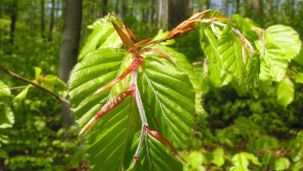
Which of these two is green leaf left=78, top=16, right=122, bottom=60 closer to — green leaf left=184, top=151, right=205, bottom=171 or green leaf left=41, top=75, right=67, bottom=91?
green leaf left=41, top=75, right=67, bottom=91

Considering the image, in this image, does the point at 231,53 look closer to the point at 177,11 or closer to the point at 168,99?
the point at 168,99

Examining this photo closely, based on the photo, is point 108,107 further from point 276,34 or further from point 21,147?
point 21,147

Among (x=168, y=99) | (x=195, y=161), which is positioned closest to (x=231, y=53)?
(x=168, y=99)

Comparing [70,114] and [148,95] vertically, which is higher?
[148,95]

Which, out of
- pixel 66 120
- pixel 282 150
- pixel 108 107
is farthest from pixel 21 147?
pixel 108 107

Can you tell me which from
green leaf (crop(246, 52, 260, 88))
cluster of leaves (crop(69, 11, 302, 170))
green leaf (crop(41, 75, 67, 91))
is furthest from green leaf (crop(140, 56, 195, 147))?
green leaf (crop(41, 75, 67, 91))

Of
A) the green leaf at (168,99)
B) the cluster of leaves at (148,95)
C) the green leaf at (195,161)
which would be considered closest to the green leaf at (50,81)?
the green leaf at (195,161)
